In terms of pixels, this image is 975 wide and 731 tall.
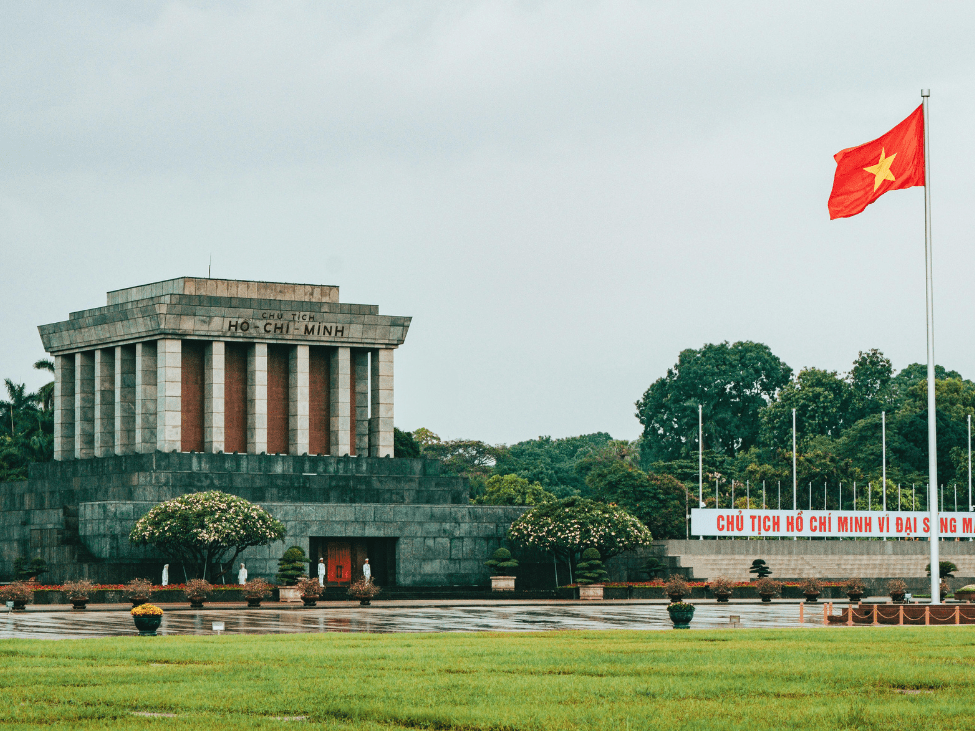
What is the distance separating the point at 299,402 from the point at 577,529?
54.2ft

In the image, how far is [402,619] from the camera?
46.7 m

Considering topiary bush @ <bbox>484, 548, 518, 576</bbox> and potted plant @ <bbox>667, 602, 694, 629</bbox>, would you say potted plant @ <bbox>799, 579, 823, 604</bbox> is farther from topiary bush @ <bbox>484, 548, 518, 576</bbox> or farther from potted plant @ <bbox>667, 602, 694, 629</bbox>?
potted plant @ <bbox>667, 602, 694, 629</bbox>

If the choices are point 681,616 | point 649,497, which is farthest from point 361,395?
point 681,616

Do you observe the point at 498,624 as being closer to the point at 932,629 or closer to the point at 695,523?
the point at 932,629

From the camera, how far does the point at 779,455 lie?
127 metres

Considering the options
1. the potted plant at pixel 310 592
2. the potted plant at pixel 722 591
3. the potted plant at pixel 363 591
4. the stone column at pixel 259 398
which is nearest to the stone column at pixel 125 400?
the stone column at pixel 259 398

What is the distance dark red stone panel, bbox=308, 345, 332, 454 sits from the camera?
7669cm

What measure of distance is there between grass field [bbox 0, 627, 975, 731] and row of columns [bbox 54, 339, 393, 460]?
39276 mm

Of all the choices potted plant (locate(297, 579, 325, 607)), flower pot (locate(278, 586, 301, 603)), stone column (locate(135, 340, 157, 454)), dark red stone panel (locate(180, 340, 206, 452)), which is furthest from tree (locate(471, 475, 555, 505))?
potted plant (locate(297, 579, 325, 607))

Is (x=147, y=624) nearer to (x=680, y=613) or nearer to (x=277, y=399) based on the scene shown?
(x=680, y=613)

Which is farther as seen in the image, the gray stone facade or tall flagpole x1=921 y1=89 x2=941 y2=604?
the gray stone facade

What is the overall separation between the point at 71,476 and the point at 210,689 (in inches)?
2144

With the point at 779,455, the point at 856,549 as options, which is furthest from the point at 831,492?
the point at 856,549

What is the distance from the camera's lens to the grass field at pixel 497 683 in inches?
786
